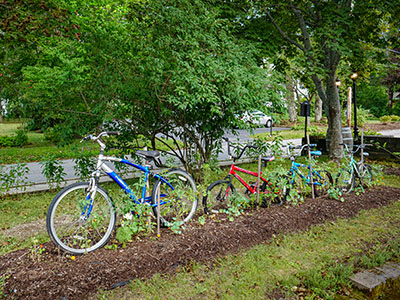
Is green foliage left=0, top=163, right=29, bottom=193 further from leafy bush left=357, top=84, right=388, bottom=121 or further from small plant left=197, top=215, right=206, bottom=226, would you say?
leafy bush left=357, top=84, right=388, bottom=121

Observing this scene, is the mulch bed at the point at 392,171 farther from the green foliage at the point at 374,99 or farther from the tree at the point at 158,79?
the green foliage at the point at 374,99

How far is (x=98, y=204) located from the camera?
3.53 meters

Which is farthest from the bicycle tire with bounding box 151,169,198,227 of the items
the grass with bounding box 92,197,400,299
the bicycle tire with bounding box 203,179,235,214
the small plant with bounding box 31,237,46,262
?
the small plant with bounding box 31,237,46,262

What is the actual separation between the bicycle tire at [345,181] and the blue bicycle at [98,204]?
2.87 metres

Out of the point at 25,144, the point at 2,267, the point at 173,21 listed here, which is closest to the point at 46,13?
the point at 173,21

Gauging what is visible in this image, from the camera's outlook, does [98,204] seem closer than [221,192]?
Yes

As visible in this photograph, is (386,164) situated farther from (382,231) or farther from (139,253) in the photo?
(139,253)

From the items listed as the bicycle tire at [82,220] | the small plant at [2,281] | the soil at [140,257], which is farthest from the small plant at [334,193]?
the small plant at [2,281]

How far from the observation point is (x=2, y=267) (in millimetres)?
2791

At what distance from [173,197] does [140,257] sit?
107 centimetres

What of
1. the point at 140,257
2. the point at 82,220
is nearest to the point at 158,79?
the point at 82,220

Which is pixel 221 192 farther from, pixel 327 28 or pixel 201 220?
pixel 327 28

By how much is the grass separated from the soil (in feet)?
0.33

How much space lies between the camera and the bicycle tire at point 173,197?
3.76m
